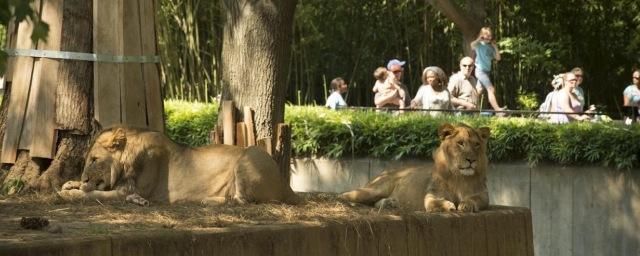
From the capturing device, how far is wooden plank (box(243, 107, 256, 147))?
34.1ft

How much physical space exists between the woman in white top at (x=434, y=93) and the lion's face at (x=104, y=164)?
29.2ft

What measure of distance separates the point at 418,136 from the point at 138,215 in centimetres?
805

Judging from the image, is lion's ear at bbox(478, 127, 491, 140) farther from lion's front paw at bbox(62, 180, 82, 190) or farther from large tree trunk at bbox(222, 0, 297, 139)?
lion's front paw at bbox(62, 180, 82, 190)

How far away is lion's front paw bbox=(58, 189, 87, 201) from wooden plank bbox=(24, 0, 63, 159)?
24.8 inches

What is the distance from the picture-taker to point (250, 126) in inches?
411

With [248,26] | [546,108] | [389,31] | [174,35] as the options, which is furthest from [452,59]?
[248,26]

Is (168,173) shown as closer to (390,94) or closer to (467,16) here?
(390,94)

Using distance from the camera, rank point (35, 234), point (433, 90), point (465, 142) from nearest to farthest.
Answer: point (35, 234)
point (465, 142)
point (433, 90)

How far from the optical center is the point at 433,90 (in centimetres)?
1764

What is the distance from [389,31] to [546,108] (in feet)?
29.8

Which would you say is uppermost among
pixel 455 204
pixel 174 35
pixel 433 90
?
pixel 174 35

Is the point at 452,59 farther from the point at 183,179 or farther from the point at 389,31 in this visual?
the point at 183,179

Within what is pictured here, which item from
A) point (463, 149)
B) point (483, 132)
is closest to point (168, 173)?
point (463, 149)

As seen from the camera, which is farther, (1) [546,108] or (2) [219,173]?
(1) [546,108]
